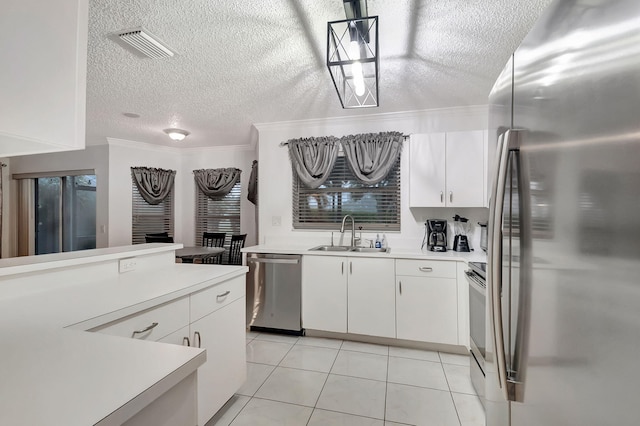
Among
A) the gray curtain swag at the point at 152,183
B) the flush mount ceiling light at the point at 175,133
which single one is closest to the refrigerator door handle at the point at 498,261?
the flush mount ceiling light at the point at 175,133

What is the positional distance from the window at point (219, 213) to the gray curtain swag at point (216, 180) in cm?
11

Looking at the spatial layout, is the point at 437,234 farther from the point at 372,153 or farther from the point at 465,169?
the point at 372,153

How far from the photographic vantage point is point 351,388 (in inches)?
84.3

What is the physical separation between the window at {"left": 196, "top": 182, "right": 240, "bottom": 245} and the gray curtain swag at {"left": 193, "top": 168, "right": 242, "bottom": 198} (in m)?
0.11

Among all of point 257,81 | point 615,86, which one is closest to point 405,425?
point 615,86

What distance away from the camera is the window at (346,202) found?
136 inches

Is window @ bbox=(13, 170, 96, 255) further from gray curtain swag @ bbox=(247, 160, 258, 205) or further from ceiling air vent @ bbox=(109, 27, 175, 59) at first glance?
ceiling air vent @ bbox=(109, 27, 175, 59)

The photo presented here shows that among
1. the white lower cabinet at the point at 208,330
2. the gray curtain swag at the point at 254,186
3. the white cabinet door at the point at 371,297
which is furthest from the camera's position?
the gray curtain swag at the point at 254,186

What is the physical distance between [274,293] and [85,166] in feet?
13.7

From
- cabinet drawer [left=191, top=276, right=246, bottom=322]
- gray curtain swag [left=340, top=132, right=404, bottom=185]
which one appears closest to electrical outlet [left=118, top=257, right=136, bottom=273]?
cabinet drawer [left=191, top=276, right=246, bottom=322]

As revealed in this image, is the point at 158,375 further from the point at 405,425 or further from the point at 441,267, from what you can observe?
the point at 441,267

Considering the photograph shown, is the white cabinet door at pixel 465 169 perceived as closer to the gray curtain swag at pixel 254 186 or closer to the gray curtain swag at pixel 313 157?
the gray curtain swag at pixel 313 157

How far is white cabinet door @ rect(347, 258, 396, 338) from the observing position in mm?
2787

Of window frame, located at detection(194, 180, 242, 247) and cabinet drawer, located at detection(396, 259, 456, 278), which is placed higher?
window frame, located at detection(194, 180, 242, 247)
